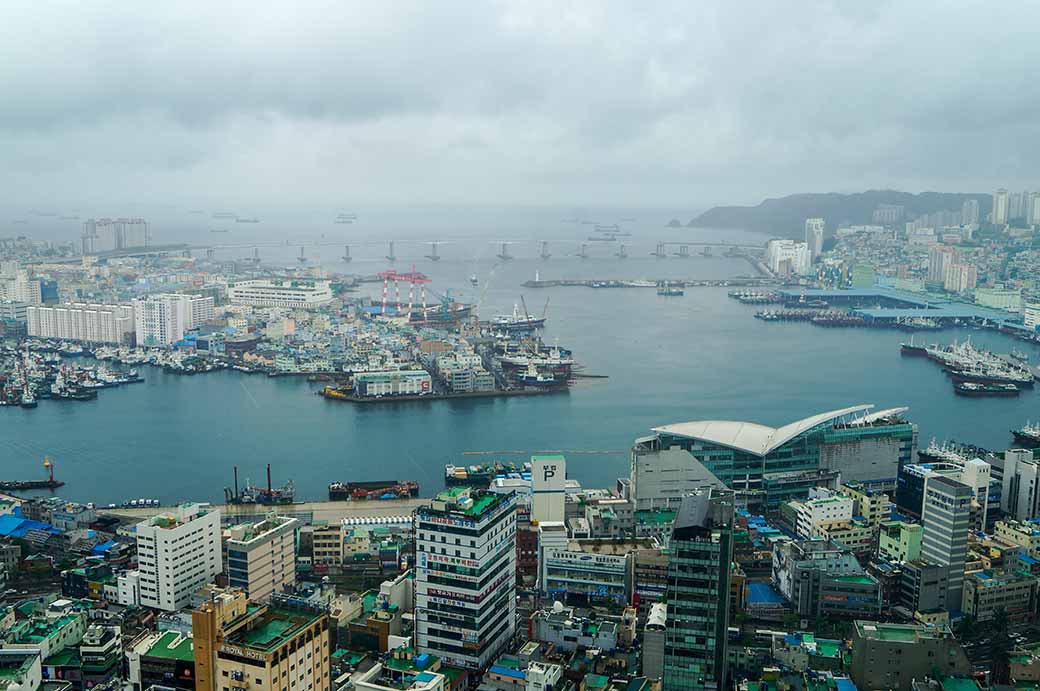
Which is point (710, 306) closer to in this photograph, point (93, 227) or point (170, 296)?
point (170, 296)

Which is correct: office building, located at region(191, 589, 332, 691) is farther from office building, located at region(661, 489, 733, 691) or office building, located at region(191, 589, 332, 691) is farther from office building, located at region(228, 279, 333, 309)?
office building, located at region(228, 279, 333, 309)

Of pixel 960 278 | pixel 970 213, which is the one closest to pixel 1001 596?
pixel 960 278

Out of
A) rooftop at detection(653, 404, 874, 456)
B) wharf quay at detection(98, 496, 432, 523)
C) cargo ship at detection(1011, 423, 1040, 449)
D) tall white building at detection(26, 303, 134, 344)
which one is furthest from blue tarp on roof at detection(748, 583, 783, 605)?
tall white building at detection(26, 303, 134, 344)

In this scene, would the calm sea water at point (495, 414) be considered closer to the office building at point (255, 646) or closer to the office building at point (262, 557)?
the office building at point (262, 557)

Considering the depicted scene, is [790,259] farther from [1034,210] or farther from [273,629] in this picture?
[273,629]

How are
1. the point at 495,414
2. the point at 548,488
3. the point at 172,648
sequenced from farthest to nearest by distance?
the point at 495,414
the point at 548,488
the point at 172,648

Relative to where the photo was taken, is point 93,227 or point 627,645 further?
point 93,227

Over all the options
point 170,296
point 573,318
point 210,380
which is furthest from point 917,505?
point 170,296
